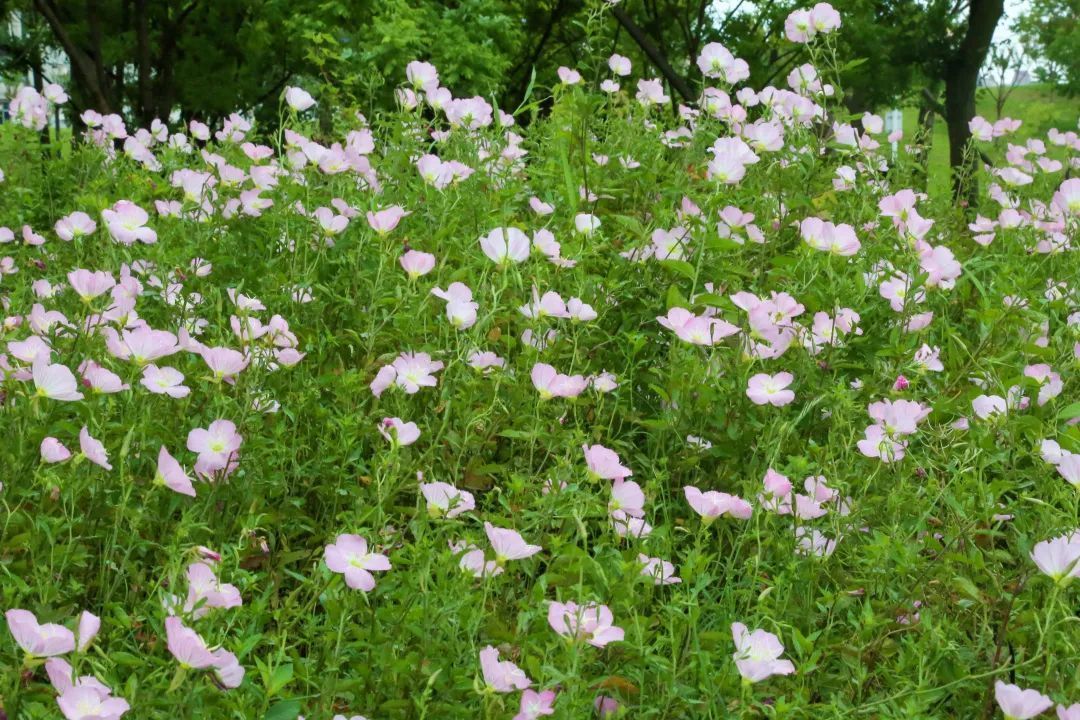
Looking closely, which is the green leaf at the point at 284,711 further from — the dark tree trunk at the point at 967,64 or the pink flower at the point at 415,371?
the dark tree trunk at the point at 967,64

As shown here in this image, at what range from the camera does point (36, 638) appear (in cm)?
114

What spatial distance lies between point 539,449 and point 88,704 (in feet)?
3.88

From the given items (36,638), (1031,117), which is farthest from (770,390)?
(1031,117)

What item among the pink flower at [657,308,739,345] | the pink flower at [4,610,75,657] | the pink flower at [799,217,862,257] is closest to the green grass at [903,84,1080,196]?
the pink flower at [799,217,862,257]

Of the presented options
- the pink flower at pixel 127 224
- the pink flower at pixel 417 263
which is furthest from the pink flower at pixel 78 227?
the pink flower at pixel 417 263

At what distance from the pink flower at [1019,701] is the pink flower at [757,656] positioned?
0.85 ft

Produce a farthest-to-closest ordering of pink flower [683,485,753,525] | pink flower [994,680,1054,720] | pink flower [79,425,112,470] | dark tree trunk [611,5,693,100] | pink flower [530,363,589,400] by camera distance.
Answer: dark tree trunk [611,5,693,100]
pink flower [530,363,589,400]
pink flower [683,485,753,525]
pink flower [79,425,112,470]
pink flower [994,680,1054,720]

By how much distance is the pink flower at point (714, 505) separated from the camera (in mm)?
1678

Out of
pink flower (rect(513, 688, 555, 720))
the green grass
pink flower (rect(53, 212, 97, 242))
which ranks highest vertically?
pink flower (rect(513, 688, 555, 720))

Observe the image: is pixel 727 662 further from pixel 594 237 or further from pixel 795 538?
pixel 594 237

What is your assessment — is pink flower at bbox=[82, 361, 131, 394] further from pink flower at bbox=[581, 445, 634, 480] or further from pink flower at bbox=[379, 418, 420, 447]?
pink flower at bbox=[581, 445, 634, 480]

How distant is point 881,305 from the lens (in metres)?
2.67

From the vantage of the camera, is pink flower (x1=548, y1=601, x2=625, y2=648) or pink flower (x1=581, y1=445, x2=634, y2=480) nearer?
pink flower (x1=548, y1=601, x2=625, y2=648)

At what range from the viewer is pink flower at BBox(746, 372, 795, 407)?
201 cm
